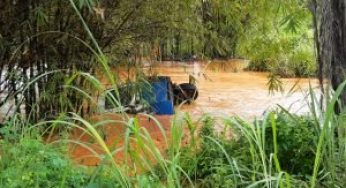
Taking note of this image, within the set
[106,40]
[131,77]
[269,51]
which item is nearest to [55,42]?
[106,40]

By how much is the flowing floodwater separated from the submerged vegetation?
0.80 m

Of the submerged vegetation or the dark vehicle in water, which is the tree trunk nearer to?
the submerged vegetation

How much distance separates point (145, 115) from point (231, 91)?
274 inches

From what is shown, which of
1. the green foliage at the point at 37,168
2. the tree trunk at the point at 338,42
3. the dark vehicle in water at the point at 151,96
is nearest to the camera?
the green foliage at the point at 37,168

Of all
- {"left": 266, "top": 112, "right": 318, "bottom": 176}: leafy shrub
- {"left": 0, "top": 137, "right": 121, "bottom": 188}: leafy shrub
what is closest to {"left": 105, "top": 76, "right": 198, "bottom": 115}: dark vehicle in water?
{"left": 266, "top": 112, "right": 318, "bottom": 176}: leafy shrub

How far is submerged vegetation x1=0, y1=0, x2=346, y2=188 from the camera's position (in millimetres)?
1648

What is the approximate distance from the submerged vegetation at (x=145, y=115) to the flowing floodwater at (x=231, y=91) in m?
0.80

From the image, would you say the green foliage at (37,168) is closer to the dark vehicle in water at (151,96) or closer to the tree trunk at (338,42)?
the tree trunk at (338,42)

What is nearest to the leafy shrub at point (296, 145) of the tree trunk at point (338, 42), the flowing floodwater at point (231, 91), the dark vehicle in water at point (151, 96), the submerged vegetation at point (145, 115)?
the submerged vegetation at point (145, 115)

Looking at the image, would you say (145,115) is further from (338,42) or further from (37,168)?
(338,42)

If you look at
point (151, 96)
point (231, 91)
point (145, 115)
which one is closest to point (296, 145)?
point (145, 115)

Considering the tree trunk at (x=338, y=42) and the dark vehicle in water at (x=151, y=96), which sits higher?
the tree trunk at (x=338, y=42)

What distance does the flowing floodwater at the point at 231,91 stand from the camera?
698 centimetres

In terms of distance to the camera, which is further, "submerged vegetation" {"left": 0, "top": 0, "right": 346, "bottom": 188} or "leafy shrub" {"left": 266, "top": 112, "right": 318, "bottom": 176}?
"leafy shrub" {"left": 266, "top": 112, "right": 318, "bottom": 176}
